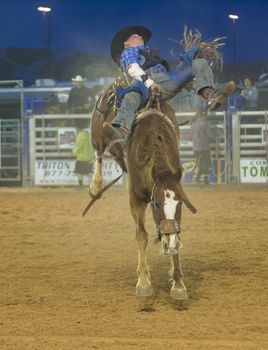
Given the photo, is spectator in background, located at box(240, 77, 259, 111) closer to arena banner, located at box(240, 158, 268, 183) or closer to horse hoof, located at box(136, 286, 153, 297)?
arena banner, located at box(240, 158, 268, 183)

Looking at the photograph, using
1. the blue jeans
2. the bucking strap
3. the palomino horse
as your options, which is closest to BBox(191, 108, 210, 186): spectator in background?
the blue jeans

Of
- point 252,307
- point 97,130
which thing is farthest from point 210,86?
point 97,130

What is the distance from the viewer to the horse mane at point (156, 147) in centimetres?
503

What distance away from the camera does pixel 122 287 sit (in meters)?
5.75

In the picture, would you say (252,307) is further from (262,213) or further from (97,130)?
(262,213)

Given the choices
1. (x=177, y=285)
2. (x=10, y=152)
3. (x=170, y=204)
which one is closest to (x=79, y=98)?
(x=10, y=152)

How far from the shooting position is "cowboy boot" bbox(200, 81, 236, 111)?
18.0 ft

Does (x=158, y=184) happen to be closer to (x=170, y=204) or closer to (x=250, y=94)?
(x=170, y=204)

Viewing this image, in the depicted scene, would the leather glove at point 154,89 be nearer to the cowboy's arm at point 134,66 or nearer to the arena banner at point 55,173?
the cowboy's arm at point 134,66

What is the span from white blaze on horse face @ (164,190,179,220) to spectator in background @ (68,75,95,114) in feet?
45.3

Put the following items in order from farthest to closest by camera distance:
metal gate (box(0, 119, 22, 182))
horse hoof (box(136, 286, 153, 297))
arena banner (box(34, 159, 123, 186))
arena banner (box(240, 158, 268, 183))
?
1. metal gate (box(0, 119, 22, 182))
2. arena banner (box(34, 159, 123, 186))
3. arena banner (box(240, 158, 268, 183))
4. horse hoof (box(136, 286, 153, 297))

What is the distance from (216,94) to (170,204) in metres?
1.21

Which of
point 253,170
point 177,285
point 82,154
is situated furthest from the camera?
point 253,170

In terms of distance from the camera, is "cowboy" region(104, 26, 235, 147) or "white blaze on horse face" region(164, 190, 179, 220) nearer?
"white blaze on horse face" region(164, 190, 179, 220)
